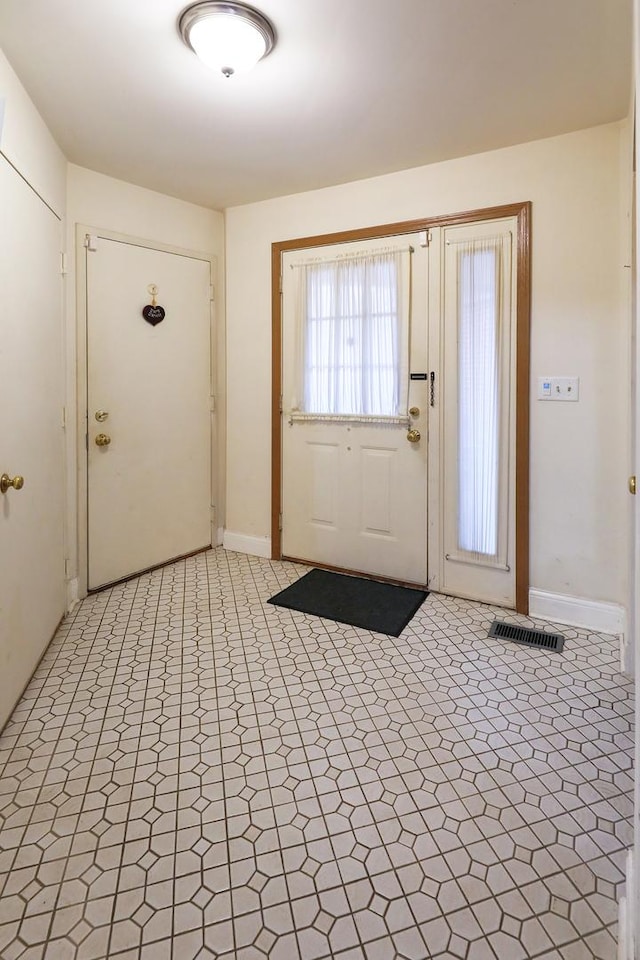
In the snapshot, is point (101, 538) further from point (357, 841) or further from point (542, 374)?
point (542, 374)

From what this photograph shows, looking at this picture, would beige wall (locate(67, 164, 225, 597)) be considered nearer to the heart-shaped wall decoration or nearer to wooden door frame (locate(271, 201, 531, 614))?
the heart-shaped wall decoration

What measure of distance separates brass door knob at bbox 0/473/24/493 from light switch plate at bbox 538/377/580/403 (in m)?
2.35

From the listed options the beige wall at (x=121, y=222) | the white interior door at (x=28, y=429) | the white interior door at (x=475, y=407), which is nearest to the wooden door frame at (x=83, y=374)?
the beige wall at (x=121, y=222)

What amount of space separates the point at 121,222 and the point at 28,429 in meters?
1.57

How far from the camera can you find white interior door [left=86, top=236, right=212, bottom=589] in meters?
3.06

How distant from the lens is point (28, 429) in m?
2.19

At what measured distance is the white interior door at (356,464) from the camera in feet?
10.1

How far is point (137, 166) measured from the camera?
9.48 ft

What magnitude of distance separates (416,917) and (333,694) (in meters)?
0.92

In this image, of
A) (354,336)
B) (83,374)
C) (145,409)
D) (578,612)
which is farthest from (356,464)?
(83,374)

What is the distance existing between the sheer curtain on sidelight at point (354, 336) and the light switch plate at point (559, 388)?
2.45ft

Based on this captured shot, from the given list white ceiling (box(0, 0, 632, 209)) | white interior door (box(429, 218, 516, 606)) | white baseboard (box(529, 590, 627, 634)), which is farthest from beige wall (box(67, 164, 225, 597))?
white baseboard (box(529, 590, 627, 634))

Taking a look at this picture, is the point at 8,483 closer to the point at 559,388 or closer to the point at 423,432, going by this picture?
the point at 423,432

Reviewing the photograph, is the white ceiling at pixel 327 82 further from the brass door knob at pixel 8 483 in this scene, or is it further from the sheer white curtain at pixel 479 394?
the brass door knob at pixel 8 483
